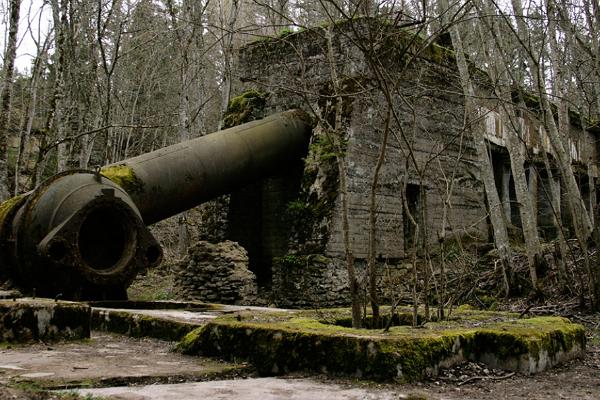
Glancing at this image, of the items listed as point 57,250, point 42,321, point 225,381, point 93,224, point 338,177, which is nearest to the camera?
point 225,381

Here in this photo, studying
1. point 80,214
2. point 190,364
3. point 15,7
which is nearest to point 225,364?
point 190,364

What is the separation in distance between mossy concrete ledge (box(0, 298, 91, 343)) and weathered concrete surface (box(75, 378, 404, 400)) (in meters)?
1.56

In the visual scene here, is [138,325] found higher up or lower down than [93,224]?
lower down

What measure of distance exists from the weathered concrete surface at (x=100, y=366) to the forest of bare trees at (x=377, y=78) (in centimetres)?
129

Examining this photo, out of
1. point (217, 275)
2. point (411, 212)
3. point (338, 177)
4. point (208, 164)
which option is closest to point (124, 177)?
point (208, 164)

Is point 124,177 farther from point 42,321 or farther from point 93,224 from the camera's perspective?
point 42,321

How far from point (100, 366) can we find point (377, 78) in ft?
7.65

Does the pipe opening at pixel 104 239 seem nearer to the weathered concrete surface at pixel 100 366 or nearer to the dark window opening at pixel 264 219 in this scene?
the weathered concrete surface at pixel 100 366

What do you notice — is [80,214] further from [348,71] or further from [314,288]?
[348,71]

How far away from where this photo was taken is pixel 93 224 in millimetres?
6840

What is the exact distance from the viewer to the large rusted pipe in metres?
6.21

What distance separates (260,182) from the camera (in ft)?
38.0

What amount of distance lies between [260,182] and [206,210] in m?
1.18

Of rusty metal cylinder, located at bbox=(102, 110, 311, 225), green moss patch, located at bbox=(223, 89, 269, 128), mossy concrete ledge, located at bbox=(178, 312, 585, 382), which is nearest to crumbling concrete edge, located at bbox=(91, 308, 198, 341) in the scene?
mossy concrete ledge, located at bbox=(178, 312, 585, 382)
